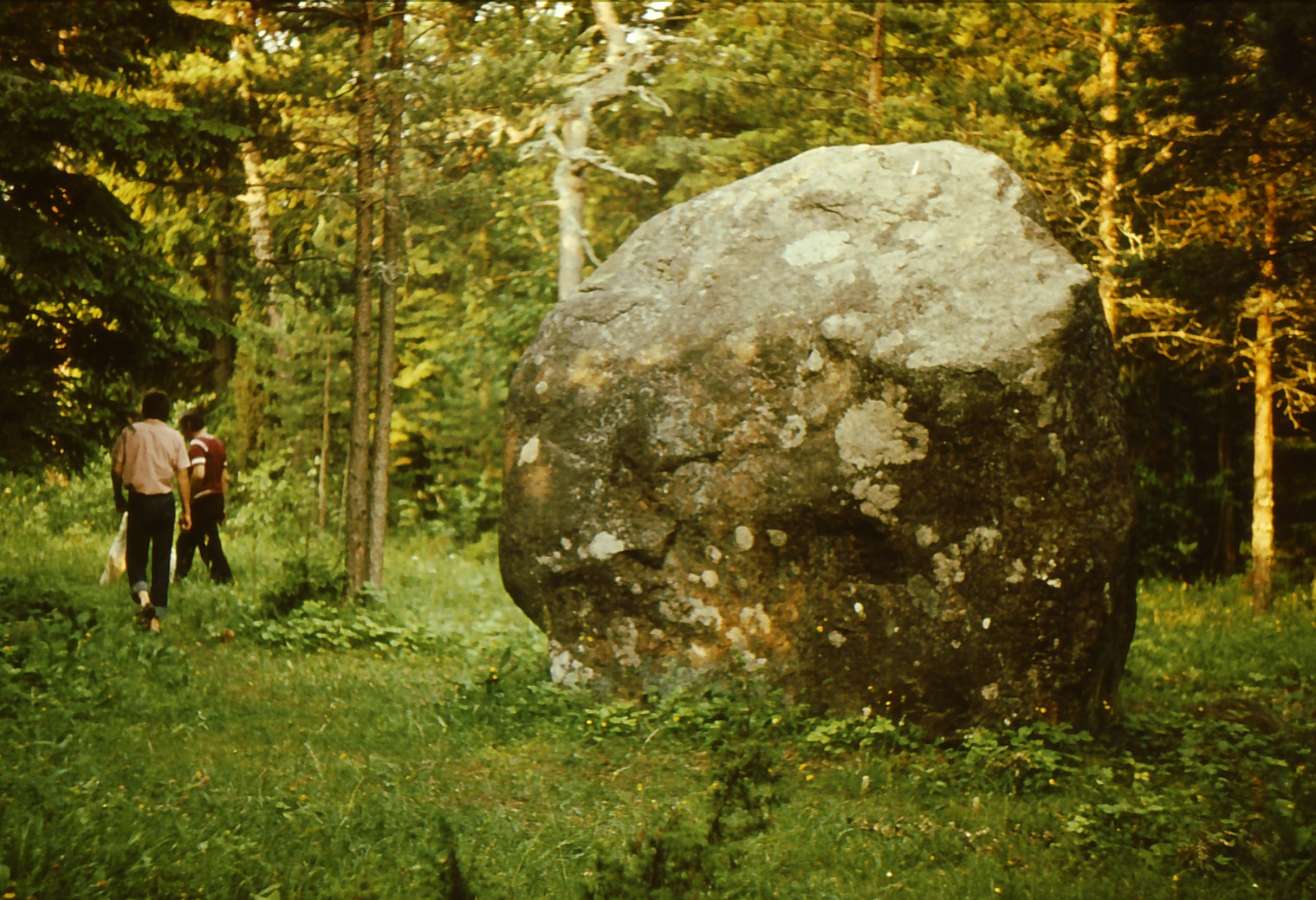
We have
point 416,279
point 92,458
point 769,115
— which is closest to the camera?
point 92,458

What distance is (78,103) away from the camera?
25.3 feet

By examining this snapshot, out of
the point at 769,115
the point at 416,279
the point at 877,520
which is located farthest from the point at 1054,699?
the point at 416,279

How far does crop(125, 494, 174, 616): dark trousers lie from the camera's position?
9898 mm

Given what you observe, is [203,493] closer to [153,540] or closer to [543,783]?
[153,540]

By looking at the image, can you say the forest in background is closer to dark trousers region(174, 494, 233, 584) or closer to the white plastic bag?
dark trousers region(174, 494, 233, 584)

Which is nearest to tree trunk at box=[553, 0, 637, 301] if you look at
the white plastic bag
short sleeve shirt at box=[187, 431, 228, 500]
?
short sleeve shirt at box=[187, 431, 228, 500]

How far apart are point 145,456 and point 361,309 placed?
3.03m

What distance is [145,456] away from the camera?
9836 mm

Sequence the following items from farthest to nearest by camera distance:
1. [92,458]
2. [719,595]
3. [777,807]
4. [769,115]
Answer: [769,115] < [92,458] < [719,595] < [777,807]

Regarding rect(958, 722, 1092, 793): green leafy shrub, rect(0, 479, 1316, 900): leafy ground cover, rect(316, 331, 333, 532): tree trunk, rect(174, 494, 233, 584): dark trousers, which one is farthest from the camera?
rect(316, 331, 333, 532): tree trunk

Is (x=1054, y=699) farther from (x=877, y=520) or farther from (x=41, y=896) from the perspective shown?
(x=41, y=896)

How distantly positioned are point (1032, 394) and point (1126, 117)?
4109 mm

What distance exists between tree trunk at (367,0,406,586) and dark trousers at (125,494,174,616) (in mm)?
2527

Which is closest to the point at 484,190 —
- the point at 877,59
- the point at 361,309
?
the point at 361,309
